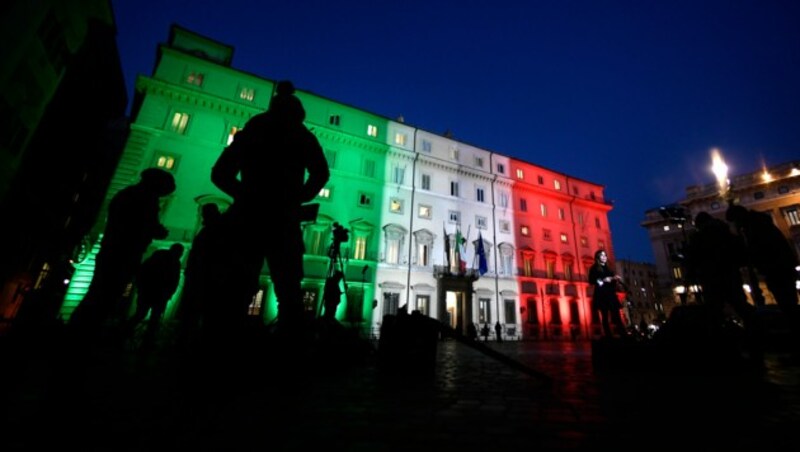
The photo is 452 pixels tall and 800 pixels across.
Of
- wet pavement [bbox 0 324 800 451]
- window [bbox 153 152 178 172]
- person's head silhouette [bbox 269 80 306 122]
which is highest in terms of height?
window [bbox 153 152 178 172]

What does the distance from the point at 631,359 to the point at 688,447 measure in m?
3.51

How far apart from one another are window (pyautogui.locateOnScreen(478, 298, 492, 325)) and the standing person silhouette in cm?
2244

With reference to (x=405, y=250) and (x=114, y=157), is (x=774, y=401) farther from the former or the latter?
(x=114, y=157)

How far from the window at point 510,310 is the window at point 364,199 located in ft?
42.9

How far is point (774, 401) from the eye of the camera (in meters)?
2.06

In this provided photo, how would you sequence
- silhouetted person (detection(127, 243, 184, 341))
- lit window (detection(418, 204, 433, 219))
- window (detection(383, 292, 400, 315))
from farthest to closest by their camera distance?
lit window (detection(418, 204, 433, 219)) → window (detection(383, 292, 400, 315)) → silhouetted person (detection(127, 243, 184, 341))

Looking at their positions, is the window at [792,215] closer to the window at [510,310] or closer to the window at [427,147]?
the window at [510,310]

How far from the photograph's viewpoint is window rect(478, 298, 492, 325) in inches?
905

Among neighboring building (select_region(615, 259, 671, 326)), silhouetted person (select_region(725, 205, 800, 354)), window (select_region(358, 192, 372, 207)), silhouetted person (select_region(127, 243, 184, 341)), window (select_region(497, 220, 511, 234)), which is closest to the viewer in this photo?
silhouetted person (select_region(725, 205, 800, 354))

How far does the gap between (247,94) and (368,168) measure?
9.79 meters

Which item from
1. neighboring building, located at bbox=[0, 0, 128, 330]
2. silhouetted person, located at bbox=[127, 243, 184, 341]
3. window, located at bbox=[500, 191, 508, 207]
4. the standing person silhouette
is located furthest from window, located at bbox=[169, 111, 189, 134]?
window, located at bbox=[500, 191, 508, 207]

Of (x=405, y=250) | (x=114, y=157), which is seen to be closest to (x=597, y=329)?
(x=405, y=250)

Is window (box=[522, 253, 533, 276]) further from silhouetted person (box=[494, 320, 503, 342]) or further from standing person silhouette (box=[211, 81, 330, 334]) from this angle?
standing person silhouette (box=[211, 81, 330, 334])

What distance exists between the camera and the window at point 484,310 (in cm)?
2298
